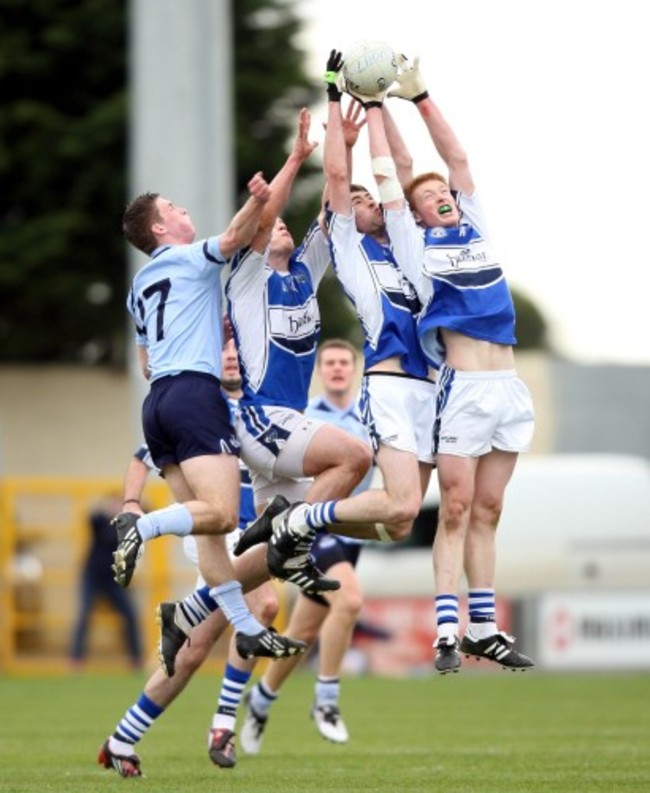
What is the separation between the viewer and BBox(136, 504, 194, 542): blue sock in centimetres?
1149

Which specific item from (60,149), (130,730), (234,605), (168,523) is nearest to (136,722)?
(130,730)

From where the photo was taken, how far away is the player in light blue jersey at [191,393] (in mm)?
11578

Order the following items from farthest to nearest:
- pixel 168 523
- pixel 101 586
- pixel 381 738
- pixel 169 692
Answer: pixel 101 586 → pixel 381 738 → pixel 169 692 → pixel 168 523

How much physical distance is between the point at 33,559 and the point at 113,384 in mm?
6888

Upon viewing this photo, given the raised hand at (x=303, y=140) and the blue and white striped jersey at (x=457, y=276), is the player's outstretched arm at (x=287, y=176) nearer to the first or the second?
the raised hand at (x=303, y=140)

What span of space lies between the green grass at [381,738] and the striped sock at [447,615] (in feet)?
2.53

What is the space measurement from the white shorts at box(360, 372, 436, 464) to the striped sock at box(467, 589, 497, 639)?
0.77 meters

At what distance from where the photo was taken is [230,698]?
12.8 m

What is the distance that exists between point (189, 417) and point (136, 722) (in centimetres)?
187

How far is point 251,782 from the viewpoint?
1172 centimetres

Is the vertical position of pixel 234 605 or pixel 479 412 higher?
pixel 479 412

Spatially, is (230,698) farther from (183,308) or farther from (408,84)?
(408,84)

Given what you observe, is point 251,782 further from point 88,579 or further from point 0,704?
point 88,579

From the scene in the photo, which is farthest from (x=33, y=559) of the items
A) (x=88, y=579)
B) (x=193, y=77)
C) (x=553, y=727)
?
(x=553, y=727)
